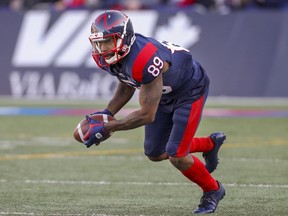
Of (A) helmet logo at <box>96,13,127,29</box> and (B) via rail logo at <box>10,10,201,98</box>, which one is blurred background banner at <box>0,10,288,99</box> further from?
(A) helmet logo at <box>96,13,127,29</box>

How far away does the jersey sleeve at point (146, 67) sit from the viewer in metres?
6.24

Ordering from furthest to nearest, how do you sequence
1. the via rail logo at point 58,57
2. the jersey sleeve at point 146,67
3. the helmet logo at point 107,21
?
the via rail logo at point 58,57
the helmet logo at point 107,21
the jersey sleeve at point 146,67

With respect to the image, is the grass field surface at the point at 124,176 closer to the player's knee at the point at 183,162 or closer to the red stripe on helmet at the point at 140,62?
the player's knee at the point at 183,162

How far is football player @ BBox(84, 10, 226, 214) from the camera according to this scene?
6301 millimetres

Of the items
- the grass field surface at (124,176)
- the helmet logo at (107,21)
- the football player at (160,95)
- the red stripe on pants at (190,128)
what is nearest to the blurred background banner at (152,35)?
the grass field surface at (124,176)

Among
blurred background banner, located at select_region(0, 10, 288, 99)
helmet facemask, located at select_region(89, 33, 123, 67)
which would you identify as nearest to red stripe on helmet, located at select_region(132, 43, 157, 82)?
helmet facemask, located at select_region(89, 33, 123, 67)

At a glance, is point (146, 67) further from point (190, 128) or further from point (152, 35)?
point (152, 35)

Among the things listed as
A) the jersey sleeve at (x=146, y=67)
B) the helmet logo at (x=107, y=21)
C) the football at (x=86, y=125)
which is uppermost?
the helmet logo at (x=107, y=21)

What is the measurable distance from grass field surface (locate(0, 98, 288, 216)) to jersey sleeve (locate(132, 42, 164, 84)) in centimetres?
101

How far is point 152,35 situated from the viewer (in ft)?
58.3

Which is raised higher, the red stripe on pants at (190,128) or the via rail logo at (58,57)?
the red stripe on pants at (190,128)

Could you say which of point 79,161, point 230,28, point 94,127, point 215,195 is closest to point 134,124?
point 94,127

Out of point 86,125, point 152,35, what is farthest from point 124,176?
point 152,35

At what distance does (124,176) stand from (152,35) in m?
9.17
